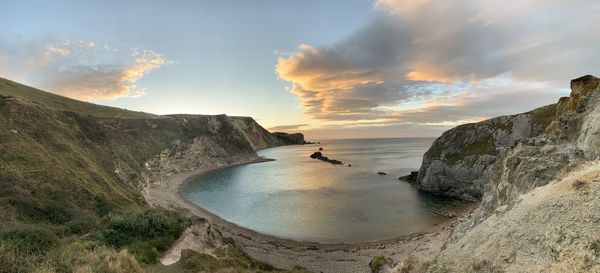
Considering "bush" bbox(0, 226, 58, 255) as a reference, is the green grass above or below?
below

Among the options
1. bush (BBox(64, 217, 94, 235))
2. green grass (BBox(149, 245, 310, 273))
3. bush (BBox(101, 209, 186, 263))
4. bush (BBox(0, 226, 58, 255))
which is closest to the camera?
bush (BBox(0, 226, 58, 255))

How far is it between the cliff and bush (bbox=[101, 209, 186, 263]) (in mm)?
15698

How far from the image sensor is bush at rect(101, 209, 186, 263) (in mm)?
19639

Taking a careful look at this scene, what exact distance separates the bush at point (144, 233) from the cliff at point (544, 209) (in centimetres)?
1570

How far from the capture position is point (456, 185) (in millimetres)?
63094

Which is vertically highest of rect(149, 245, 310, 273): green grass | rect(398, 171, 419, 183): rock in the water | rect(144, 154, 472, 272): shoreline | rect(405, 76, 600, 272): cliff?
rect(405, 76, 600, 272): cliff

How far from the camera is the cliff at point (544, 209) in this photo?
8375 mm

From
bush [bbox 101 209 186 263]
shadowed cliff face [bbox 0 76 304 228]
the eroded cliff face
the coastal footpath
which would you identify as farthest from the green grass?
the eroded cliff face

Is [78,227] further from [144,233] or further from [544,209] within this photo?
[544,209]

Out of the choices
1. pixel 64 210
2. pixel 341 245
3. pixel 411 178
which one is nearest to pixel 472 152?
pixel 411 178

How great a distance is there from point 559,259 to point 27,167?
4313 cm

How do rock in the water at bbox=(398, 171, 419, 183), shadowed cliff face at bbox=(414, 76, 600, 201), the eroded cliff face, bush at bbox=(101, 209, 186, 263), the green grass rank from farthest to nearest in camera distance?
rock in the water at bbox=(398, 171, 419, 183) < the eroded cliff face < shadowed cliff face at bbox=(414, 76, 600, 201) < bush at bbox=(101, 209, 186, 263) < the green grass

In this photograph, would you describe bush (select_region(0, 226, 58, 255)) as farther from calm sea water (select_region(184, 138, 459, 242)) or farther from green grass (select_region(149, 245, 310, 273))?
calm sea water (select_region(184, 138, 459, 242))

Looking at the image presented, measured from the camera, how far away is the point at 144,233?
22.2m
